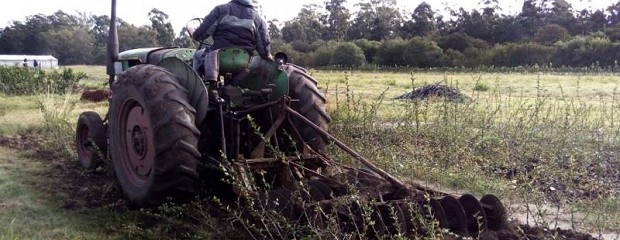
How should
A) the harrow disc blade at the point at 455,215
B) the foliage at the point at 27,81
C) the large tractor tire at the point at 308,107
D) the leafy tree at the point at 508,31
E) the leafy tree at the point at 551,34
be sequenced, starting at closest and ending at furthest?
the harrow disc blade at the point at 455,215, the large tractor tire at the point at 308,107, the foliage at the point at 27,81, the leafy tree at the point at 551,34, the leafy tree at the point at 508,31

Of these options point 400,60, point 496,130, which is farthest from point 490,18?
point 496,130

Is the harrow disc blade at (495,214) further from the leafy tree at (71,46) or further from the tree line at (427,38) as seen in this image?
the leafy tree at (71,46)

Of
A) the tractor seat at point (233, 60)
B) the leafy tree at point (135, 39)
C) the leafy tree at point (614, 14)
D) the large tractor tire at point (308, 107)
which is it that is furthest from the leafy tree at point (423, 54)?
the tractor seat at point (233, 60)

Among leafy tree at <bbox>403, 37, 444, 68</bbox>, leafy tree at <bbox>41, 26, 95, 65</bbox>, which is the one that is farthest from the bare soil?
leafy tree at <bbox>403, 37, 444, 68</bbox>

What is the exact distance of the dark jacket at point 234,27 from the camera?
→ 5.40 meters

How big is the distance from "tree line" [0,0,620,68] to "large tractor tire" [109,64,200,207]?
74.5 feet

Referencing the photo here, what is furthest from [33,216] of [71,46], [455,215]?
[71,46]

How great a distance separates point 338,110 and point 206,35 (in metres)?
2.85

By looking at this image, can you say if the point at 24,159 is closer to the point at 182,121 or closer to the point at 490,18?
the point at 182,121

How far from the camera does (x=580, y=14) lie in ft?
199

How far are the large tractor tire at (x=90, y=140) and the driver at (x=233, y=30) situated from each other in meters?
1.73

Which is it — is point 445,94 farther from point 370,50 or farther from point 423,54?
point 370,50

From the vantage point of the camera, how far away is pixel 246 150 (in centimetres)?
538

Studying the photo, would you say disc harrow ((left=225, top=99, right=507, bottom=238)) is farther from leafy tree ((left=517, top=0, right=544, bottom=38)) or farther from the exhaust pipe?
leafy tree ((left=517, top=0, right=544, bottom=38))
